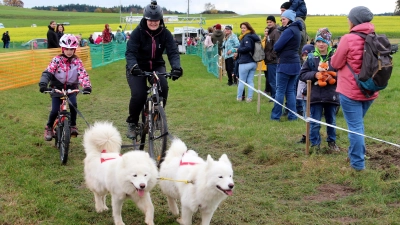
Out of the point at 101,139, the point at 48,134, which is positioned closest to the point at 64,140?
the point at 48,134

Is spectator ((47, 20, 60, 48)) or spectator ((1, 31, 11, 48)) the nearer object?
spectator ((47, 20, 60, 48))

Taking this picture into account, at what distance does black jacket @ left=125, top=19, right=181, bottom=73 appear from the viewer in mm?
6438

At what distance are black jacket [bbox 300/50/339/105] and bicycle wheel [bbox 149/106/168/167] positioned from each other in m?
2.30

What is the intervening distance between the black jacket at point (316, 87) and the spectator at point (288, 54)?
1.83 m

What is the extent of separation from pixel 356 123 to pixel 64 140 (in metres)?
4.04

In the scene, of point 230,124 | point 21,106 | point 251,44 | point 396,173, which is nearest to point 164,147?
point 396,173

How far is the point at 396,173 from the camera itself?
19.3 feet

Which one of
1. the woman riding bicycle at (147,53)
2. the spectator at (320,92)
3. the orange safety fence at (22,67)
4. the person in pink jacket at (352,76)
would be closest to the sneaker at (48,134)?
Result: the woman riding bicycle at (147,53)

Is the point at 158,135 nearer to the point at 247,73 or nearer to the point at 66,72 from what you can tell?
the point at 66,72

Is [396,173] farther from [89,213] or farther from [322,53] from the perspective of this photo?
[89,213]

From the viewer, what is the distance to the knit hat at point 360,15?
18.4 feet

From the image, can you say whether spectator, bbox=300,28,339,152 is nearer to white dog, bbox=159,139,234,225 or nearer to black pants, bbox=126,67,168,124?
black pants, bbox=126,67,168,124

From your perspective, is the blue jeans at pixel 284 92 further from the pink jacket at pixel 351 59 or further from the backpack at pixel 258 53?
the pink jacket at pixel 351 59

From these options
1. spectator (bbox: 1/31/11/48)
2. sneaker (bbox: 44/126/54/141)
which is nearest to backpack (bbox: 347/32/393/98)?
sneaker (bbox: 44/126/54/141)
